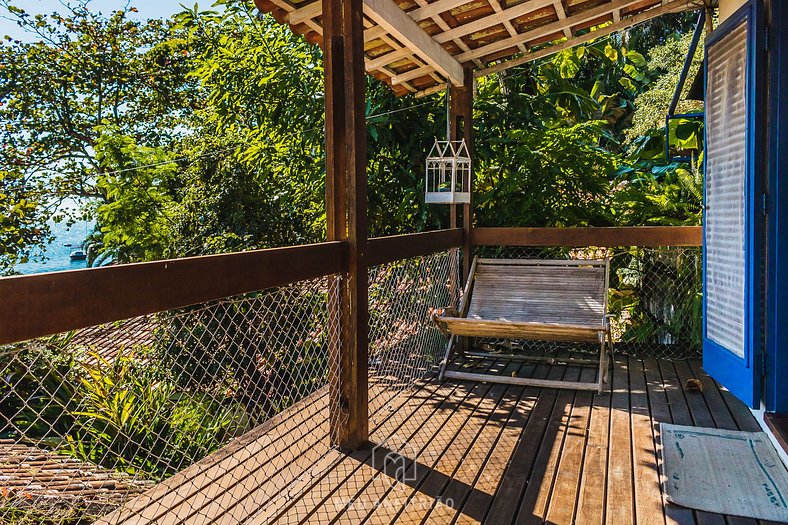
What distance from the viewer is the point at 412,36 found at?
3660 mm

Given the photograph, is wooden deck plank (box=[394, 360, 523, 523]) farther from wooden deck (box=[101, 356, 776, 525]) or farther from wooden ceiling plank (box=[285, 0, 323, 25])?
wooden ceiling plank (box=[285, 0, 323, 25])

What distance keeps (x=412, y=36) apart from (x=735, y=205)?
6.31 feet

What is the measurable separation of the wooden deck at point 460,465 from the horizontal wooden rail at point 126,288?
736 mm

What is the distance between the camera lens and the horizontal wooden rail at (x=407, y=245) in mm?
3215

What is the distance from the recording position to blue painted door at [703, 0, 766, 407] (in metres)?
2.83

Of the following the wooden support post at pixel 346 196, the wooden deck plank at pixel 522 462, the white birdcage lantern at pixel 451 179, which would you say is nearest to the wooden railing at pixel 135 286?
the wooden support post at pixel 346 196

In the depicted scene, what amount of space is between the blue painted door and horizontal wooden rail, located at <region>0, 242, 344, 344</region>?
2005 millimetres

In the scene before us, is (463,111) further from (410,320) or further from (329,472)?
(329,472)

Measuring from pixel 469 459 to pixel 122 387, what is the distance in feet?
7.19

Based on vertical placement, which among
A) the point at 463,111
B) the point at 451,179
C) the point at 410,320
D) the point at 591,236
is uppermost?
the point at 463,111

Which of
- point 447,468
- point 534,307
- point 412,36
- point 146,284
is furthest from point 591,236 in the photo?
point 146,284

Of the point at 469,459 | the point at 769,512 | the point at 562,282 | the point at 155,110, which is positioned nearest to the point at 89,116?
the point at 155,110

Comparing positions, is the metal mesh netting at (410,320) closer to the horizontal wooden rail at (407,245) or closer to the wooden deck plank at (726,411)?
the horizontal wooden rail at (407,245)

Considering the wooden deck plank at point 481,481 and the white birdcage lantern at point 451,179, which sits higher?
the white birdcage lantern at point 451,179
